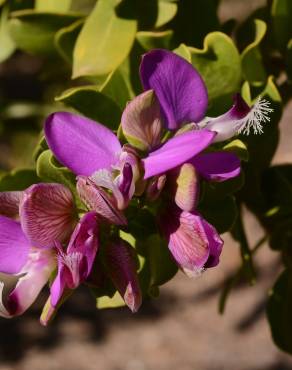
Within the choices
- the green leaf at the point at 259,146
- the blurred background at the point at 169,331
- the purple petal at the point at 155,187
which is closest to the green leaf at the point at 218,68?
the green leaf at the point at 259,146

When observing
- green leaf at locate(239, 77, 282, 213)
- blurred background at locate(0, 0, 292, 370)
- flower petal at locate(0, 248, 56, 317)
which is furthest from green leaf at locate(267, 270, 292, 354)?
blurred background at locate(0, 0, 292, 370)

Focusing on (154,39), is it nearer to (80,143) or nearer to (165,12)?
(165,12)

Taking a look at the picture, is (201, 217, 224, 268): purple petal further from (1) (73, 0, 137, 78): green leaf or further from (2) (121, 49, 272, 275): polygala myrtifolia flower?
(1) (73, 0, 137, 78): green leaf

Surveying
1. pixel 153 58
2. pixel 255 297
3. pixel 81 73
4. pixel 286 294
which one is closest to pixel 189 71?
pixel 153 58

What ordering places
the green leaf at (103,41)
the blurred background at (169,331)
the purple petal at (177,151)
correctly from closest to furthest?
the purple petal at (177,151) → the green leaf at (103,41) → the blurred background at (169,331)

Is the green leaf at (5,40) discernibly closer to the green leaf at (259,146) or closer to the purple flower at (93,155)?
the green leaf at (259,146)

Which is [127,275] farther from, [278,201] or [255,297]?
[255,297]
